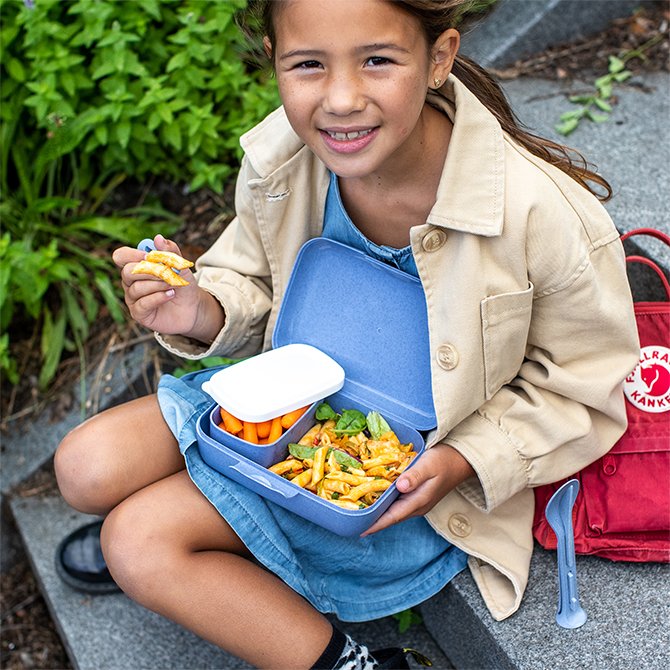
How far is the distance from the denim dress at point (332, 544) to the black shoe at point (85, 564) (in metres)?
0.63

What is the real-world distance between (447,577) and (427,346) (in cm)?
48

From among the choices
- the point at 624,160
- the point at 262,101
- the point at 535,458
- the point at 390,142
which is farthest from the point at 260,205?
the point at 624,160

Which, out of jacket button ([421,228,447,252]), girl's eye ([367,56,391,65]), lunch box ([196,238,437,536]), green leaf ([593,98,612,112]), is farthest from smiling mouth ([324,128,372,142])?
green leaf ([593,98,612,112])

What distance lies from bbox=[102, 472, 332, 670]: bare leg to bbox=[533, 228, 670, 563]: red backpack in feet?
1.76

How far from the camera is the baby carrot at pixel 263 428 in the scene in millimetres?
1731

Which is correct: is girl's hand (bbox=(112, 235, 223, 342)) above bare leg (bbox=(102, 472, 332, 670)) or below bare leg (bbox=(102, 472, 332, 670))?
above

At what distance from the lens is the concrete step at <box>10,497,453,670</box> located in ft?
7.18

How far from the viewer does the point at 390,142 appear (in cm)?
158

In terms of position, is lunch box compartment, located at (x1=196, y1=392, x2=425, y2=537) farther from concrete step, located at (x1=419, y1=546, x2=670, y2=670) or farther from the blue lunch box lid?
concrete step, located at (x1=419, y1=546, x2=670, y2=670)

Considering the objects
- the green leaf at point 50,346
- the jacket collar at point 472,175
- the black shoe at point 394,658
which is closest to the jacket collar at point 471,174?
the jacket collar at point 472,175

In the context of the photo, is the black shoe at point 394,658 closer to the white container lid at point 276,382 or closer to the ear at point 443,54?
the white container lid at point 276,382

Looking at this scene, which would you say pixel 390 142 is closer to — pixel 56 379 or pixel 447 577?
pixel 447 577

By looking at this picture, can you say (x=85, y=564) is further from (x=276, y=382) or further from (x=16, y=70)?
(x=16, y=70)

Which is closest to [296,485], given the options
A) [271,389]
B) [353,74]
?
[271,389]
